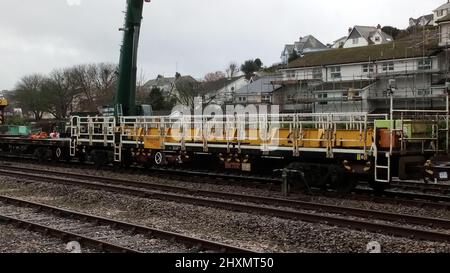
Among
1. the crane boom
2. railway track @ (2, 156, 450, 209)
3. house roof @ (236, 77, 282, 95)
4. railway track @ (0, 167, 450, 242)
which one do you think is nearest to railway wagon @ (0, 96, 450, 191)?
railway track @ (2, 156, 450, 209)

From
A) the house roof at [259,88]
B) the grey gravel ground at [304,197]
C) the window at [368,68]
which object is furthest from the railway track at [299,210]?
the house roof at [259,88]

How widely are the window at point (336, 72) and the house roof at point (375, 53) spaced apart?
69 centimetres

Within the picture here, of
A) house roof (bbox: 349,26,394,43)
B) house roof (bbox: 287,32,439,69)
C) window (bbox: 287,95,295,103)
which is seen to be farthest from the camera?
house roof (bbox: 349,26,394,43)

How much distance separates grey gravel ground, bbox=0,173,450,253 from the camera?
8.19 m

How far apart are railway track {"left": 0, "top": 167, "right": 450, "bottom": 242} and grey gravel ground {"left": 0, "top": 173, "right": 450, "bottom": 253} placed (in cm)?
28

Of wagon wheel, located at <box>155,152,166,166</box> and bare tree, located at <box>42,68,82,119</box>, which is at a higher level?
bare tree, located at <box>42,68,82,119</box>

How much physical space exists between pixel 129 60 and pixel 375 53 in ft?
147

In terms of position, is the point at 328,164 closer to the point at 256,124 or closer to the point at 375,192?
the point at 375,192

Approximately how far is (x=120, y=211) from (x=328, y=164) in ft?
17.3

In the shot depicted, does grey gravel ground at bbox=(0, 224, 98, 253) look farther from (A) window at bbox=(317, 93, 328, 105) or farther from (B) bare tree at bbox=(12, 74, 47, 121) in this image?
(B) bare tree at bbox=(12, 74, 47, 121)

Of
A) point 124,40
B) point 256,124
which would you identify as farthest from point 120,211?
point 124,40

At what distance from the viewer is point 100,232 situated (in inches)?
366

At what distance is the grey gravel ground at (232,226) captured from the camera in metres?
8.19

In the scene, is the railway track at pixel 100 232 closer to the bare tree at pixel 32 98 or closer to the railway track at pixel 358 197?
the railway track at pixel 358 197
